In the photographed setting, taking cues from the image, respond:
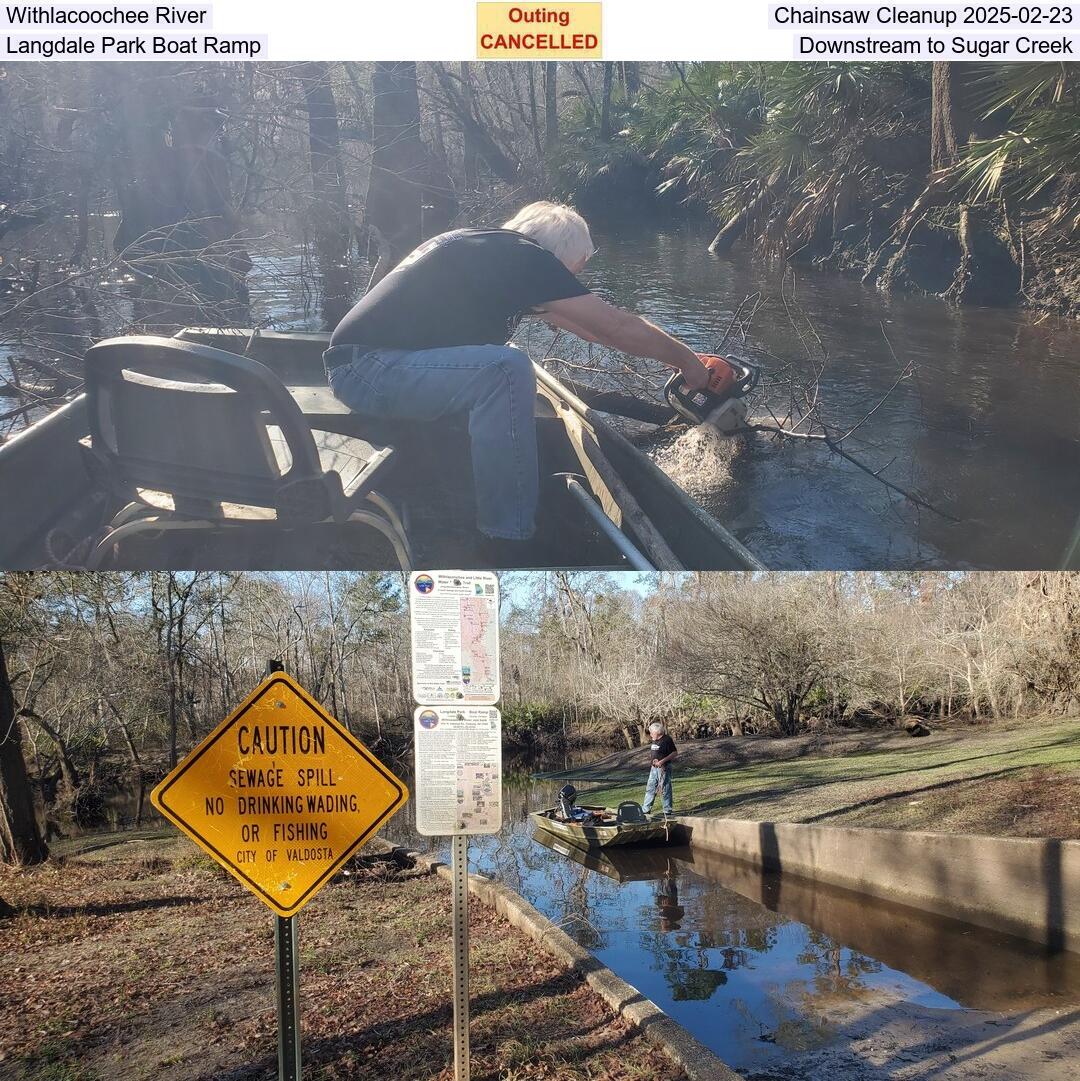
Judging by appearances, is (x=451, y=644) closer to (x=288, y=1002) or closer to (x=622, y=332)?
(x=288, y=1002)

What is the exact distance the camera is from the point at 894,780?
566 inches

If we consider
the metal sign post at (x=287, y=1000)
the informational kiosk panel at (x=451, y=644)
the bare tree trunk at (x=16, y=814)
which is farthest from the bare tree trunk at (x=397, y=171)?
the bare tree trunk at (x=16, y=814)

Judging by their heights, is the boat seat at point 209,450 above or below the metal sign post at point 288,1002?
above

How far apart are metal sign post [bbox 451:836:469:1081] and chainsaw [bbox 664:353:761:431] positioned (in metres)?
4.88

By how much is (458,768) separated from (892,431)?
535cm

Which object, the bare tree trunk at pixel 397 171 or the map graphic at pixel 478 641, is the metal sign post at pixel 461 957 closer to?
the map graphic at pixel 478 641

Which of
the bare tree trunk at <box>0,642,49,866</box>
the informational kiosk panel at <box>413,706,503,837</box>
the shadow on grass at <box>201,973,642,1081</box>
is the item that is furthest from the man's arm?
the bare tree trunk at <box>0,642,49,866</box>

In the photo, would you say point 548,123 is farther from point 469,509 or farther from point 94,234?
point 94,234

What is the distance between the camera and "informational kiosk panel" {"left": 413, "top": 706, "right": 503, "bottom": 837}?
466 centimetres

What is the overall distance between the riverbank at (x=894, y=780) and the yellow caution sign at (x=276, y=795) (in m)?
8.04

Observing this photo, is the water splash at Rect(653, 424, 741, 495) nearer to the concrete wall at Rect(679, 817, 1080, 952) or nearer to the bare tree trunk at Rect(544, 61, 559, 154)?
the bare tree trunk at Rect(544, 61, 559, 154)

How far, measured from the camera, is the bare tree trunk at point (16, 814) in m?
11.4
